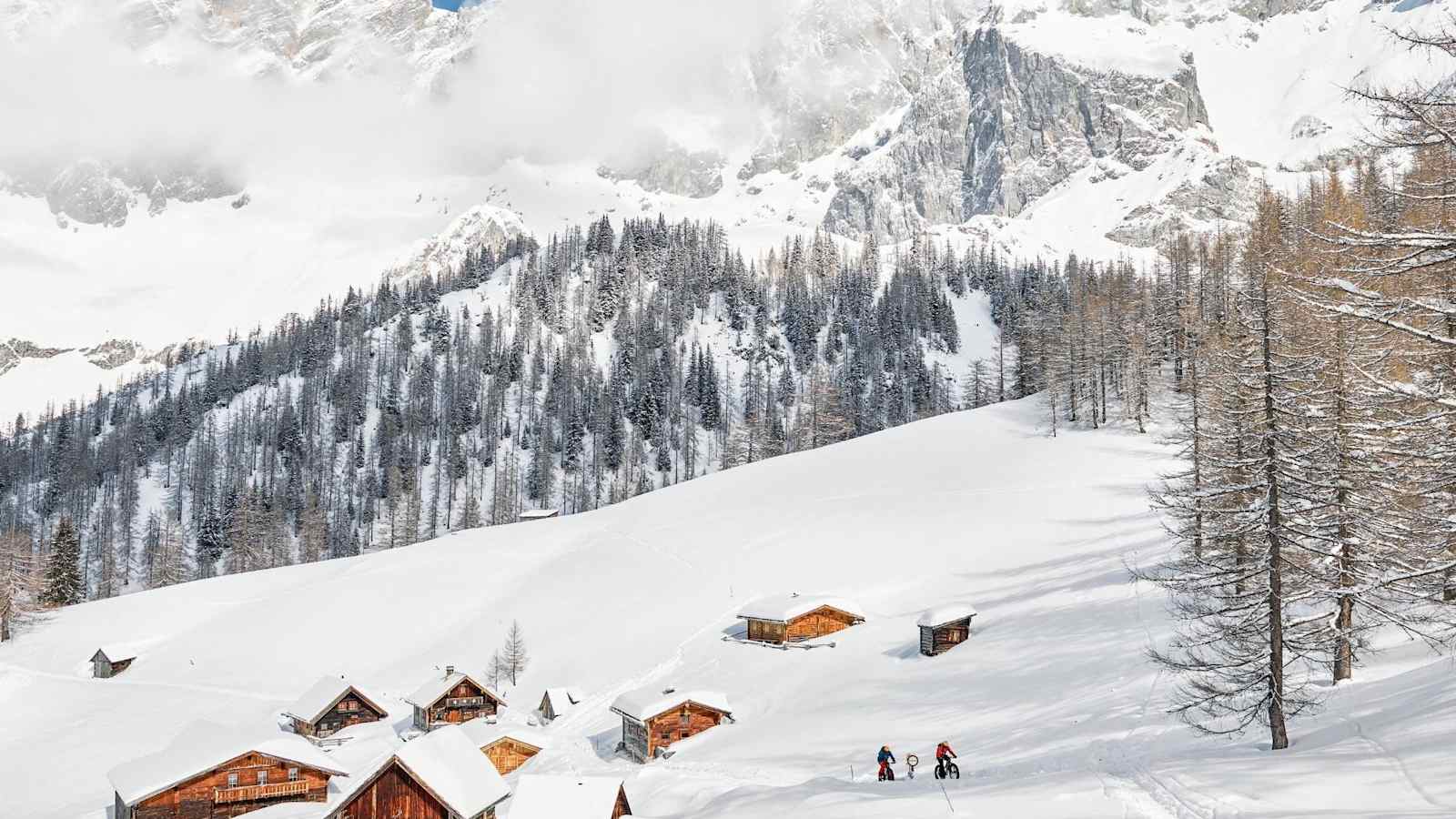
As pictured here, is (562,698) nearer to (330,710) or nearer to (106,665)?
(330,710)

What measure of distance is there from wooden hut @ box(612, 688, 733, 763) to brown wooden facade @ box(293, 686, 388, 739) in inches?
812

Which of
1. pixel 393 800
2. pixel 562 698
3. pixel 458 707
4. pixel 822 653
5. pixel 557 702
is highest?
pixel 393 800

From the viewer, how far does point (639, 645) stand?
60.2 m

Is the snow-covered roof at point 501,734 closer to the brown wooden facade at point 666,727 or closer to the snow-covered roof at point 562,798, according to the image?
the brown wooden facade at point 666,727

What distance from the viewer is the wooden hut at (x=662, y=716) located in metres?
46.9

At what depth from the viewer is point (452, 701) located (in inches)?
2226

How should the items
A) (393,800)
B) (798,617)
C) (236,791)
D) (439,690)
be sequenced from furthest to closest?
(439,690)
(798,617)
(236,791)
(393,800)

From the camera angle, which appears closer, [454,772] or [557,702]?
[454,772]

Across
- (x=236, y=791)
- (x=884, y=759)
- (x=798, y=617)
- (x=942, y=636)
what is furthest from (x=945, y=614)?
(x=236, y=791)

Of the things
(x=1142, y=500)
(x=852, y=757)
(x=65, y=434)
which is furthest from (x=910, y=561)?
(x=65, y=434)

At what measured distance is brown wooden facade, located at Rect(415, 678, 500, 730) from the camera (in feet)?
183

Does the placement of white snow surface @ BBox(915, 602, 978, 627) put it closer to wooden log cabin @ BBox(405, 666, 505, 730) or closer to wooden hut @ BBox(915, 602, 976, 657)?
wooden hut @ BBox(915, 602, 976, 657)

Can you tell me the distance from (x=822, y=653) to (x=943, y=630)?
Answer: 8855 mm

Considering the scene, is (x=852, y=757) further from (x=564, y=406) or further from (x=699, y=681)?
(x=564, y=406)
